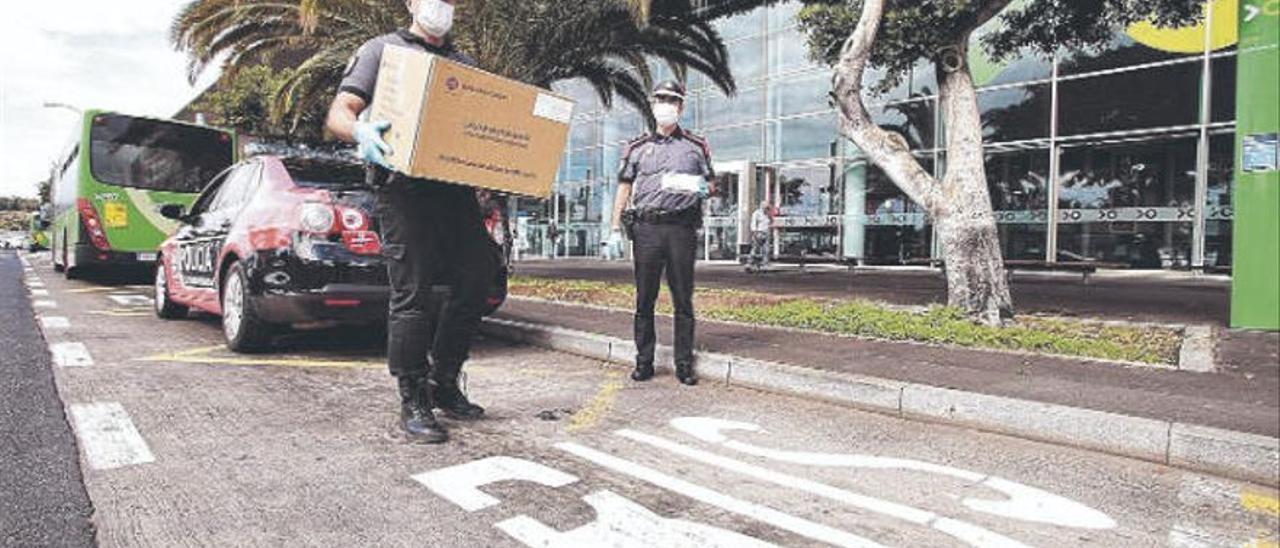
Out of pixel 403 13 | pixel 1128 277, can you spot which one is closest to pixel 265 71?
pixel 403 13

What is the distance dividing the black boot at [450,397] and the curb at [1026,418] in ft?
5.78

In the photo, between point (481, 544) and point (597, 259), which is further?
point (597, 259)

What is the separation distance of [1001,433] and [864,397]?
0.72 metres

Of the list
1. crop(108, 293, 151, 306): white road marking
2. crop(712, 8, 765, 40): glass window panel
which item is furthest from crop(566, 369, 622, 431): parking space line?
crop(712, 8, 765, 40): glass window panel

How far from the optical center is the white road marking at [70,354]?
17.0ft

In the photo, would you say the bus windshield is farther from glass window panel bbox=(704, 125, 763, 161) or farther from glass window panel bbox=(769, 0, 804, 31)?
glass window panel bbox=(769, 0, 804, 31)

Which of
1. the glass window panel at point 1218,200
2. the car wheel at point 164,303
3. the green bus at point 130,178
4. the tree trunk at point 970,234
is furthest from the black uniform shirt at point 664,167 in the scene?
the glass window panel at point 1218,200

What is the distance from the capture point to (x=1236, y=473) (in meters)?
3.16

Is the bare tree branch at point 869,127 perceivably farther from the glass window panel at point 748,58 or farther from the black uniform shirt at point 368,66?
the glass window panel at point 748,58

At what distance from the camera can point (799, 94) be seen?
20.2 metres

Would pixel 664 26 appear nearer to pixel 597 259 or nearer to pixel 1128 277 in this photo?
pixel 1128 277

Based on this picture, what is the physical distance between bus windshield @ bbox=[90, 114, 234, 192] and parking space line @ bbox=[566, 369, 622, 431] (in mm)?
11331

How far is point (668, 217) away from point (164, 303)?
18.4 ft

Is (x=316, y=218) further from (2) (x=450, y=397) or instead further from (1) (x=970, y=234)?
(1) (x=970, y=234)
